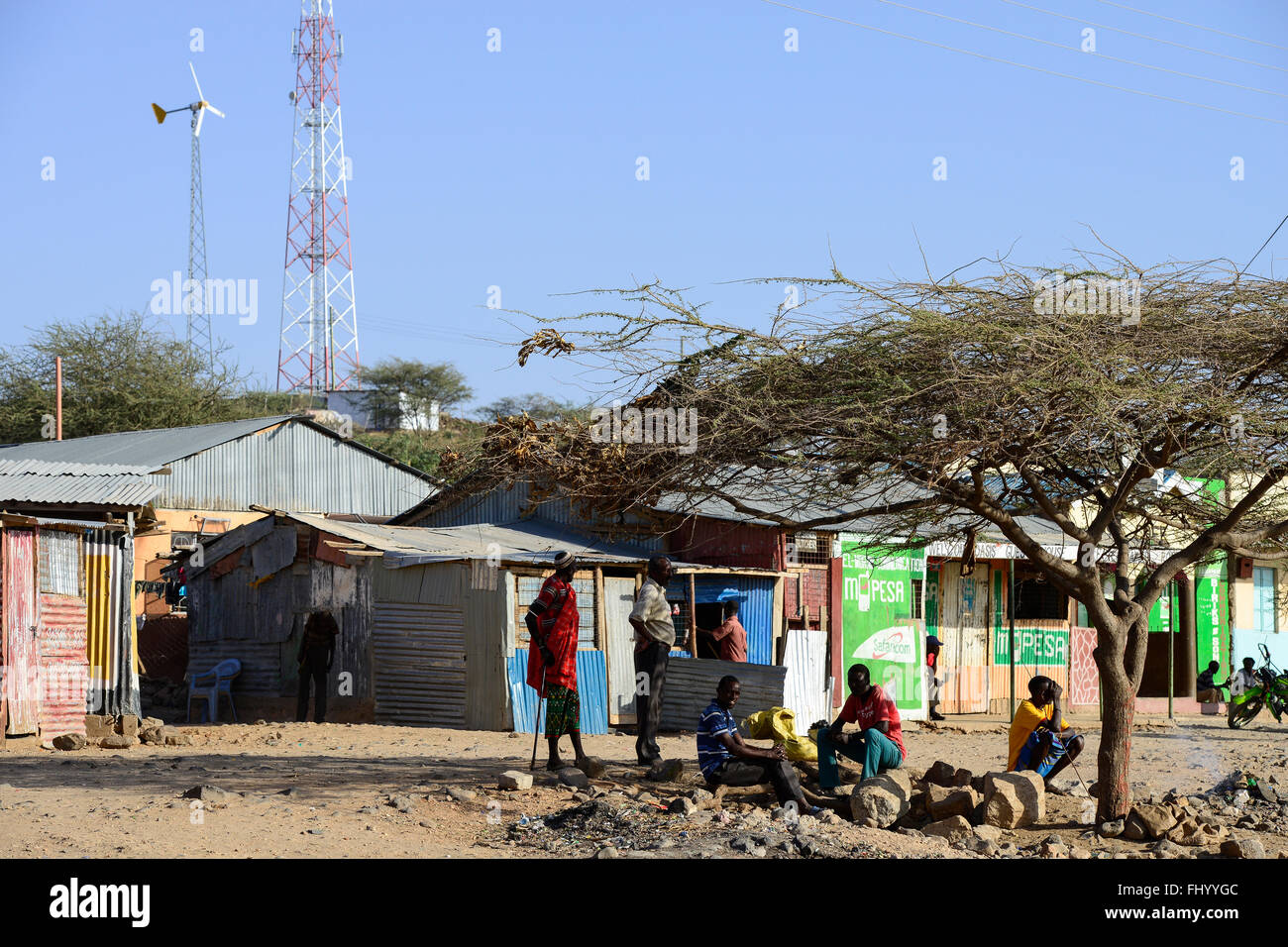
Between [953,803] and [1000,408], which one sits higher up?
[1000,408]

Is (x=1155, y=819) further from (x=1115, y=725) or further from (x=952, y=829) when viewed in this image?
(x=952, y=829)

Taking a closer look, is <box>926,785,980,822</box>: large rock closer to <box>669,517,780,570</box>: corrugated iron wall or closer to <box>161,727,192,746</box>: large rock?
<box>161,727,192,746</box>: large rock

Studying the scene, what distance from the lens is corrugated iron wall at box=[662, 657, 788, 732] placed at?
15.2m

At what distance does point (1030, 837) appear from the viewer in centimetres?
971

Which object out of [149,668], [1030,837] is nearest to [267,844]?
[1030,837]

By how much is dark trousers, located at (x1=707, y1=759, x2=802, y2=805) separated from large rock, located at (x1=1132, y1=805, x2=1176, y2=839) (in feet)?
8.48

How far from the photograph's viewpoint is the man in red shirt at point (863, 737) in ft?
34.2

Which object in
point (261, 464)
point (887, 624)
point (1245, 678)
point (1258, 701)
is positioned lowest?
point (1258, 701)

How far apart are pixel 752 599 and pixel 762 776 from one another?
338 inches

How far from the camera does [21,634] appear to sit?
45.4 ft

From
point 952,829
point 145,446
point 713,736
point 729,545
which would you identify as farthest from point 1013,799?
point 145,446

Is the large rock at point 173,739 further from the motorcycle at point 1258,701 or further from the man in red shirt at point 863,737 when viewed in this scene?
the motorcycle at point 1258,701

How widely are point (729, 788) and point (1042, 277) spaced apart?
179 inches

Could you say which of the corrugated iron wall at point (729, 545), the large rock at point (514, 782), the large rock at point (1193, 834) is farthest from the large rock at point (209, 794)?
the corrugated iron wall at point (729, 545)
